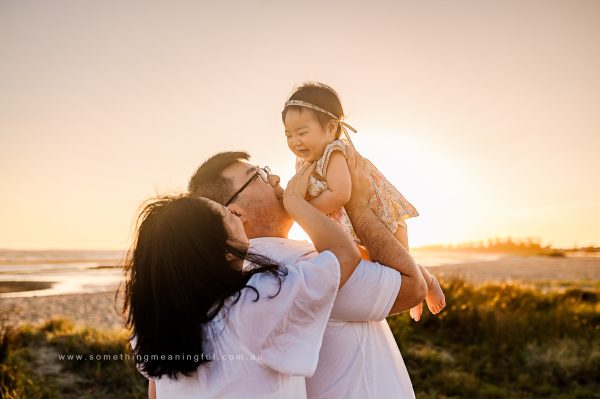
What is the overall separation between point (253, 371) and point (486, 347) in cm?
904

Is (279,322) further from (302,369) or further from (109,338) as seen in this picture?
(109,338)

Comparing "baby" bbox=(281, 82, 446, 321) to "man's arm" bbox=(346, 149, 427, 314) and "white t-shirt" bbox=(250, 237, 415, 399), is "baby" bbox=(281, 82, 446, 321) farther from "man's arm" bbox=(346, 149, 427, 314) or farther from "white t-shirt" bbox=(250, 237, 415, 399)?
"white t-shirt" bbox=(250, 237, 415, 399)

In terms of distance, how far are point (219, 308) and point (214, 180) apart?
90 cm

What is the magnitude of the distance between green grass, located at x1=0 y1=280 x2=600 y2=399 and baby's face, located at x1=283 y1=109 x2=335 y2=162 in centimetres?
515

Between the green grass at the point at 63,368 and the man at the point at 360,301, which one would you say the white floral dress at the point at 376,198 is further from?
the green grass at the point at 63,368

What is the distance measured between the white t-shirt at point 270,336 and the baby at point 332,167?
0.77m

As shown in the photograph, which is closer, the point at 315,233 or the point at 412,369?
the point at 315,233

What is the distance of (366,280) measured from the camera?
82.7 inches

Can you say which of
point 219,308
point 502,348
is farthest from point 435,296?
point 502,348

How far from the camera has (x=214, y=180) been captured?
8.49 feet

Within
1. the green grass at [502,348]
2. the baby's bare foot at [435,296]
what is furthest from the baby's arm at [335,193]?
the green grass at [502,348]

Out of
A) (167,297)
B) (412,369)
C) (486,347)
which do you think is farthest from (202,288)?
(486,347)

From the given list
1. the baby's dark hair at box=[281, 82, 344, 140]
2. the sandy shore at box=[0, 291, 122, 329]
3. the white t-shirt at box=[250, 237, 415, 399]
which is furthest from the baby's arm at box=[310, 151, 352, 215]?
the sandy shore at box=[0, 291, 122, 329]

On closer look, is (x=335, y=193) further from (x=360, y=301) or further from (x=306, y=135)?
(x=306, y=135)
